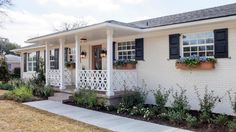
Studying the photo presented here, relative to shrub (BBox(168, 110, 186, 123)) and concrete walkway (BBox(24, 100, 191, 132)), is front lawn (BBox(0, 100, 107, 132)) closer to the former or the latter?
concrete walkway (BBox(24, 100, 191, 132))

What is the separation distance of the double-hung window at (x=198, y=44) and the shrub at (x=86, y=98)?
3.91 meters

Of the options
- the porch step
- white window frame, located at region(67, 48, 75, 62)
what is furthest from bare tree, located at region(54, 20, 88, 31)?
the porch step

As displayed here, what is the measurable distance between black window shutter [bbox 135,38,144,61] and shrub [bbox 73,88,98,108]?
261cm

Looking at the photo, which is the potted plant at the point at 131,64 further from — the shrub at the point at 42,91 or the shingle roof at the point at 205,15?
the shrub at the point at 42,91

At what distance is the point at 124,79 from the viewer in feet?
35.8

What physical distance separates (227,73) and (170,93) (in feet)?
8.02

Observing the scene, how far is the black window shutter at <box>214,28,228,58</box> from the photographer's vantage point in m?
8.66

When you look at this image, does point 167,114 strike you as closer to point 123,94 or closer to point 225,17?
point 123,94

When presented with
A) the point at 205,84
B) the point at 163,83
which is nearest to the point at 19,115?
the point at 163,83

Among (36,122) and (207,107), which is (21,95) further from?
(207,107)

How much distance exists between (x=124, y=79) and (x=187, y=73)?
2645mm

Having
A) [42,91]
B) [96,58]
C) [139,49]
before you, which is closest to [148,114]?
[139,49]

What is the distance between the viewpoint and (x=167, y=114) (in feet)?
27.0

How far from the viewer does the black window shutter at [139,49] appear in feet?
37.0
